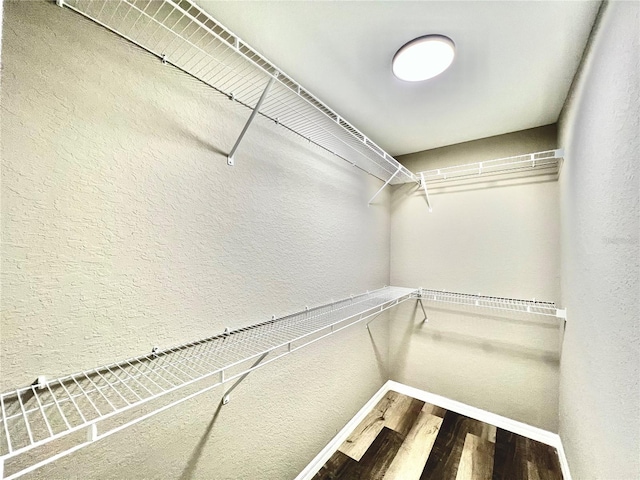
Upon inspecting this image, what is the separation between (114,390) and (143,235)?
1.39 feet

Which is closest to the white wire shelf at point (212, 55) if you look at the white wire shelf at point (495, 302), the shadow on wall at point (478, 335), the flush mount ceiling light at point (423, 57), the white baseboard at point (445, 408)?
the flush mount ceiling light at point (423, 57)

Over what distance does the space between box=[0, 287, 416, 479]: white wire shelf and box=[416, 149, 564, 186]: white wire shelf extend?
152 centimetres

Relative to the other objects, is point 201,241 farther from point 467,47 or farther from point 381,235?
point 381,235

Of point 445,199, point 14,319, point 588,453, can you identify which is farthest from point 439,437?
point 14,319

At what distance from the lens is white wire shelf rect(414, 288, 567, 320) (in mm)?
1529

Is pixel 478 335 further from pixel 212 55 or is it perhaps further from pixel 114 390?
pixel 212 55

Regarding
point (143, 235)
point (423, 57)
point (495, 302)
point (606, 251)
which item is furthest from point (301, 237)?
point (495, 302)

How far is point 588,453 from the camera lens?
1.00m

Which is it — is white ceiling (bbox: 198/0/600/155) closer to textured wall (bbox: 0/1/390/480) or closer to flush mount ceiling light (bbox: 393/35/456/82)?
flush mount ceiling light (bbox: 393/35/456/82)

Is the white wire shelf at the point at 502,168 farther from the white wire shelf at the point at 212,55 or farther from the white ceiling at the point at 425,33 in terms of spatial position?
the white wire shelf at the point at 212,55

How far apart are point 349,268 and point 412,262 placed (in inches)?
28.4

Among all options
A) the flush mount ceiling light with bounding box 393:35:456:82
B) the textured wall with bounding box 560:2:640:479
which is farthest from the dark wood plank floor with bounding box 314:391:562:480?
the flush mount ceiling light with bounding box 393:35:456:82

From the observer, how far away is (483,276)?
6.07 feet

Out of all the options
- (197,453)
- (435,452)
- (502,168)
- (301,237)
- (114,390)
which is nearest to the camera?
(114,390)
